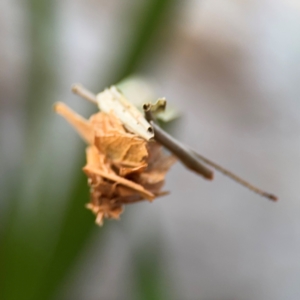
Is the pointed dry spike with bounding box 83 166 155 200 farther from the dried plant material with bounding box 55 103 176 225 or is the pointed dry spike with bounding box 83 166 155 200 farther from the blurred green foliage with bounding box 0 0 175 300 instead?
the blurred green foliage with bounding box 0 0 175 300

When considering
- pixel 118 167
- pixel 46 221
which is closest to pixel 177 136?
pixel 46 221

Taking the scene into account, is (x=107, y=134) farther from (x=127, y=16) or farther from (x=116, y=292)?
(x=116, y=292)

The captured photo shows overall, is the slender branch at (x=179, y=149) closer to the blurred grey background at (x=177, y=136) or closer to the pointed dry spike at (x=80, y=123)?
the pointed dry spike at (x=80, y=123)

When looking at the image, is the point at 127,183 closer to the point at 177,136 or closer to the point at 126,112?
the point at 126,112

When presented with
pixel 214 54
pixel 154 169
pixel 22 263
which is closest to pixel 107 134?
pixel 154 169

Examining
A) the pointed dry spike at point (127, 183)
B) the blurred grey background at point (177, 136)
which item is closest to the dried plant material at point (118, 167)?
the pointed dry spike at point (127, 183)

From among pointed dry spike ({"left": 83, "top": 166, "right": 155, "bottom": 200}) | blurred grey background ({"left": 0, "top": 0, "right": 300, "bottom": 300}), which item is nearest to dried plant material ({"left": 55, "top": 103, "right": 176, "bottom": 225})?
pointed dry spike ({"left": 83, "top": 166, "right": 155, "bottom": 200})
